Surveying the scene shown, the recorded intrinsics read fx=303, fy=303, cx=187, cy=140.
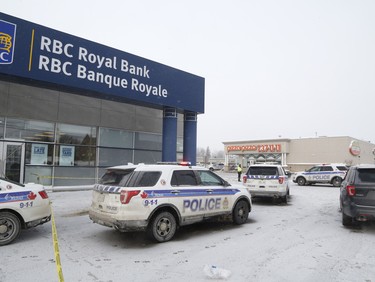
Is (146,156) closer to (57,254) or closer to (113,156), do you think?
(113,156)

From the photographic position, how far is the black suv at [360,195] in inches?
296

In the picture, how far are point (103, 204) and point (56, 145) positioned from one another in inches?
416

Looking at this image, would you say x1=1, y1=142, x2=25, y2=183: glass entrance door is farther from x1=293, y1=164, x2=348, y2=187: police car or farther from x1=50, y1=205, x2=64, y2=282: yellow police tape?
x1=293, y1=164, x2=348, y2=187: police car

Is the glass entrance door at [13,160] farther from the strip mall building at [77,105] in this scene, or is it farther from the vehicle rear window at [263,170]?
the vehicle rear window at [263,170]

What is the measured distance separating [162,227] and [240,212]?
2.87m

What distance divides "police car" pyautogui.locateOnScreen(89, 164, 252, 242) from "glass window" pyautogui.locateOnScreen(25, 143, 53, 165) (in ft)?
31.2

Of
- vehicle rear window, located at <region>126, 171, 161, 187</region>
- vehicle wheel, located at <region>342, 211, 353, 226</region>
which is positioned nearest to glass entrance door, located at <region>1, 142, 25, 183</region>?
vehicle rear window, located at <region>126, 171, 161, 187</region>

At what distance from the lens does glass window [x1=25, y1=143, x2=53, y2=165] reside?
587 inches

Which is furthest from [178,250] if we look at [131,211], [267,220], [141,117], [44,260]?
[141,117]

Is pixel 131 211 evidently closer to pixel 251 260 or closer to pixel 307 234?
pixel 251 260

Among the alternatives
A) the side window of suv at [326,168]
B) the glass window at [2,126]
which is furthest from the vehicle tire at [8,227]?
the side window of suv at [326,168]

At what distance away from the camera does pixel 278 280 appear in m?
4.64

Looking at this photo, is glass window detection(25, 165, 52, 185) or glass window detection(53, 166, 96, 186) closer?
glass window detection(25, 165, 52, 185)

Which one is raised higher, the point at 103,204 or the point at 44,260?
the point at 103,204
